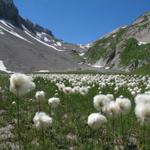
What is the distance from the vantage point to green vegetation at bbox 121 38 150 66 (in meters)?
86.9

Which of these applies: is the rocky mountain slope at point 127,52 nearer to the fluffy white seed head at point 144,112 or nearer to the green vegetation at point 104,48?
the green vegetation at point 104,48

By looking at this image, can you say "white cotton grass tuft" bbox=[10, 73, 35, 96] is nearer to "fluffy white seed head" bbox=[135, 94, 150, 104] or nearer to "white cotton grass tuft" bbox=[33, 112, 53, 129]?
"white cotton grass tuft" bbox=[33, 112, 53, 129]

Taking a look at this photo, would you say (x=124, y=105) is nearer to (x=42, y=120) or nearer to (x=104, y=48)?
(x=42, y=120)

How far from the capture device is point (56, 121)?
11305 millimetres

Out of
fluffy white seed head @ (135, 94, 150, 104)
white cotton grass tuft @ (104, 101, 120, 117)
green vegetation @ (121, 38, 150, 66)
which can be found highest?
green vegetation @ (121, 38, 150, 66)

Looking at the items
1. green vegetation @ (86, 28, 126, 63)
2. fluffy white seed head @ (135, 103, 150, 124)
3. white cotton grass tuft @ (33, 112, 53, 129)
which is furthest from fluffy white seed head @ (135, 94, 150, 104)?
green vegetation @ (86, 28, 126, 63)

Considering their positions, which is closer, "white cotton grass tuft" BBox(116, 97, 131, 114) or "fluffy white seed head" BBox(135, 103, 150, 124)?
"fluffy white seed head" BBox(135, 103, 150, 124)

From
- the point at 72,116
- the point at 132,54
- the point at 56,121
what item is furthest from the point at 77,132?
the point at 132,54

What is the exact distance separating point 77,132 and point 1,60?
110408 millimetres

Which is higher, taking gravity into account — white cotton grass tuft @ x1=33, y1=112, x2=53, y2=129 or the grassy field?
white cotton grass tuft @ x1=33, y1=112, x2=53, y2=129

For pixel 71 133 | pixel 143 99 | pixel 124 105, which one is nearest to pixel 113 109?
pixel 124 105

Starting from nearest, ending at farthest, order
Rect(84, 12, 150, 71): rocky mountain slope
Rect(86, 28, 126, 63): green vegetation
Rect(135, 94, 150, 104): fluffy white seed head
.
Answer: Rect(135, 94, 150, 104): fluffy white seed head → Rect(84, 12, 150, 71): rocky mountain slope → Rect(86, 28, 126, 63): green vegetation

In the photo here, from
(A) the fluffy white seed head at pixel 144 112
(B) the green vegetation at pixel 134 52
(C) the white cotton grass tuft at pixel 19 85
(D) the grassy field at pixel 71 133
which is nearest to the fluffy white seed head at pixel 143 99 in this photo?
(A) the fluffy white seed head at pixel 144 112

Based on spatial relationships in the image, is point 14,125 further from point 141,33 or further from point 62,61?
point 62,61
